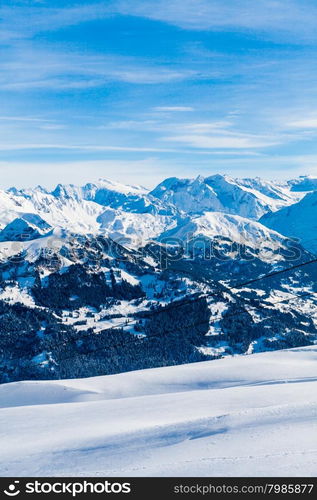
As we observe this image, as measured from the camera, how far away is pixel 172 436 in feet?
75.6

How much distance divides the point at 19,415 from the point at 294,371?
32952mm

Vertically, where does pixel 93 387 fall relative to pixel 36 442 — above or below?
below

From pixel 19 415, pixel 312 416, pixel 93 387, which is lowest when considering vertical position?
pixel 93 387

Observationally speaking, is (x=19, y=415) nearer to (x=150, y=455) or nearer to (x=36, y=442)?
(x=36, y=442)

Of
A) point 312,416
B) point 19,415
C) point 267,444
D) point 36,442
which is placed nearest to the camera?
point 267,444

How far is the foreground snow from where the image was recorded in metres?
18.2

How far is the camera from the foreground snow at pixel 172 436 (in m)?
18.2

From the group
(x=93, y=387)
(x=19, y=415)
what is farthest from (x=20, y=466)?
(x=93, y=387)

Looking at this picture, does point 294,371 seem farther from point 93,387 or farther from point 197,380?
point 93,387

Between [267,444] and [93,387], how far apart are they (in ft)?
142
